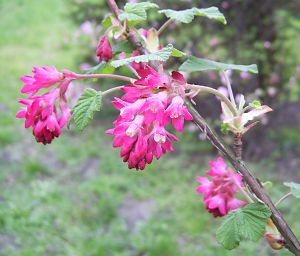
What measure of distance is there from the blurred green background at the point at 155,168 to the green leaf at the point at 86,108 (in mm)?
2109

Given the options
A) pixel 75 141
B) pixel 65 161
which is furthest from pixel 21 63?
pixel 65 161

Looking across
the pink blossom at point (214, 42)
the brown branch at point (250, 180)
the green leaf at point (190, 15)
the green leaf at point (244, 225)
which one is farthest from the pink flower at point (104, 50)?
the pink blossom at point (214, 42)

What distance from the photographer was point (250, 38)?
4.21 m

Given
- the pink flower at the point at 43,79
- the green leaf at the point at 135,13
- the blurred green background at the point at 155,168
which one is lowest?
the blurred green background at the point at 155,168

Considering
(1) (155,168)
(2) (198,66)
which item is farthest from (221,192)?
(1) (155,168)

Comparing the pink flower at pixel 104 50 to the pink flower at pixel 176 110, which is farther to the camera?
the pink flower at pixel 104 50

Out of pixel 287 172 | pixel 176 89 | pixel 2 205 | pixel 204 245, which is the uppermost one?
pixel 176 89

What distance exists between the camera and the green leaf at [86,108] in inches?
37.6

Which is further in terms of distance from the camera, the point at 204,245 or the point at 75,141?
the point at 75,141

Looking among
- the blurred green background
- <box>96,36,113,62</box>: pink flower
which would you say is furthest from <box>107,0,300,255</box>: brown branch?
the blurred green background

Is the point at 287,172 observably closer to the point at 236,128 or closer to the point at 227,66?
the point at 227,66

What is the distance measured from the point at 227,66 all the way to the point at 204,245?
2.04m

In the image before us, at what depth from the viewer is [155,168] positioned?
407cm

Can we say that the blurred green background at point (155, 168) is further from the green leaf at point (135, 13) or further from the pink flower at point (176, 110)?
the pink flower at point (176, 110)
